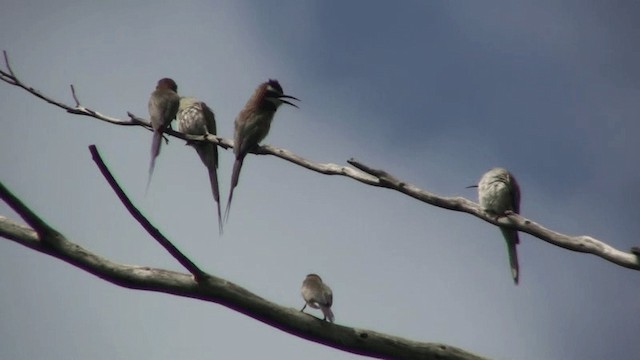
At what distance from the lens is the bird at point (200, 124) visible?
324 inches

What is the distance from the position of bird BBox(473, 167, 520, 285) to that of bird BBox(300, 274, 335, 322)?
4.84 ft

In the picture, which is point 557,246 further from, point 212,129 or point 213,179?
point 212,129

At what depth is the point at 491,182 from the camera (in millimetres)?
7289

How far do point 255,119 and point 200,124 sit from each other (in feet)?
2.96

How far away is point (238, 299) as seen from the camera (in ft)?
11.6

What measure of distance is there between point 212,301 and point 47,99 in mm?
3213

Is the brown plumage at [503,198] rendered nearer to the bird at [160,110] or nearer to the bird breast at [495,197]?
the bird breast at [495,197]

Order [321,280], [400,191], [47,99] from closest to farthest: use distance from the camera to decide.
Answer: [400,191] < [47,99] < [321,280]

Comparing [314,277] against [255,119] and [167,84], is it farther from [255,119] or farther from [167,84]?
[167,84]

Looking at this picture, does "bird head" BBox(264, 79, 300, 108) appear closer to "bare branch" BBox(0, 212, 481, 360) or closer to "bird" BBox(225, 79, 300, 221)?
"bird" BBox(225, 79, 300, 221)

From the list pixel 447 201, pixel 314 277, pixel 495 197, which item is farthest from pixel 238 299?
pixel 495 197

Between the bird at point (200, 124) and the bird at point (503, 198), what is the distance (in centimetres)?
255

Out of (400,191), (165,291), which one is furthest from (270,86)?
(165,291)

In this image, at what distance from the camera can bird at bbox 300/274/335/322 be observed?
5762 millimetres
